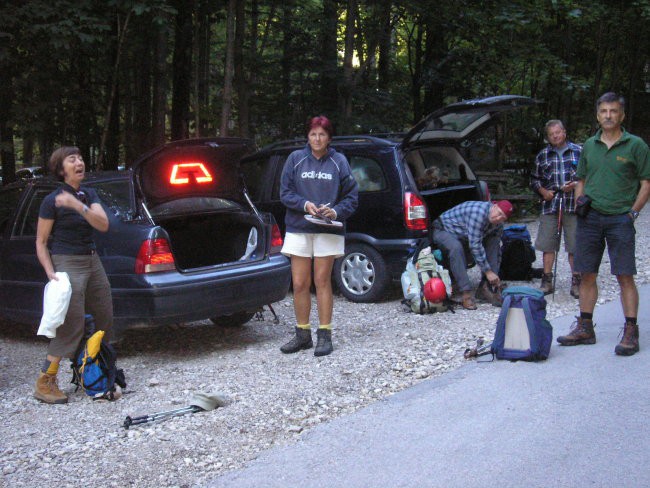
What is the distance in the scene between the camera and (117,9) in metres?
11.4

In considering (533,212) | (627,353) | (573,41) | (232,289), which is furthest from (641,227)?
(232,289)

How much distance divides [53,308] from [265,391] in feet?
5.29

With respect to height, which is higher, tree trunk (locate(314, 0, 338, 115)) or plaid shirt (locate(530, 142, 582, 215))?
tree trunk (locate(314, 0, 338, 115))

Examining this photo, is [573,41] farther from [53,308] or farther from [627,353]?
[53,308]

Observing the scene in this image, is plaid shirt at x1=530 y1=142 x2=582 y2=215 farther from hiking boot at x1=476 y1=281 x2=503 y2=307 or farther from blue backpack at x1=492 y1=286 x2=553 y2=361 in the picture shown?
blue backpack at x1=492 y1=286 x2=553 y2=361

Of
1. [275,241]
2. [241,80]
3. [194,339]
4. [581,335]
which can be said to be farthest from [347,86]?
[581,335]

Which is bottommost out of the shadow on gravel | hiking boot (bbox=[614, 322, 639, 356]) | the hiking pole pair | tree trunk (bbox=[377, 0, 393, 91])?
the shadow on gravel

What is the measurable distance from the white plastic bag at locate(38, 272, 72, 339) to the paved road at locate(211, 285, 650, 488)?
198 cm

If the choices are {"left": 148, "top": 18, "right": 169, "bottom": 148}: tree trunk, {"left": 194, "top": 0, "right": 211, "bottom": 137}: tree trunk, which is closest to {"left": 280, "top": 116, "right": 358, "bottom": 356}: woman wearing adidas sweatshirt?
{"left": 194, "top": 0, "right": 211, "bottom": 137}: tree trunk

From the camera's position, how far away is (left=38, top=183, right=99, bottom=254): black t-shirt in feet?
18.2

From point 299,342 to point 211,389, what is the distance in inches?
47.8

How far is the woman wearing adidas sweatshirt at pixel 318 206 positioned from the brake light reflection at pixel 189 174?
937mm

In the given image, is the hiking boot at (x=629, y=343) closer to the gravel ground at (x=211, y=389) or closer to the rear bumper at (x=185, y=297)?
the gravel ground at (x=211, y=389)

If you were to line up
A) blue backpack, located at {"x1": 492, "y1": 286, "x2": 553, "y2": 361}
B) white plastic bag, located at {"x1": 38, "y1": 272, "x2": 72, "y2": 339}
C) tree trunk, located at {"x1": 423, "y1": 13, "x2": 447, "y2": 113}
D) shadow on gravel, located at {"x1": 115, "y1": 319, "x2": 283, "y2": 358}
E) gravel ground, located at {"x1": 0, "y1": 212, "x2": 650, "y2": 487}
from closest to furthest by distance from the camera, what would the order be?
gravel ground, located at {"x1": 0, "y1": 212, "x2": 650, "y2": 487}
white plastic bag, located at {"x1": 38, "y1": 272, "x2": 72, "y2": 339}
blue backpack, located at {"x1": 492, "y1": 286, "x2": 553, "y2": 361}
shadow on gravel, located at {"x1": 115, "y1": 319, "x2": 283, "y2": 358}
tree trunk, located at {"x1": 423, "y1": 13, "x2": 447, "y2": 113}
